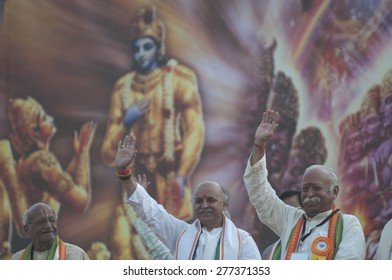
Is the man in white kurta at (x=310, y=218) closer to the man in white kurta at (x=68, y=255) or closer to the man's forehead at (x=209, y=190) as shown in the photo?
the man's forehead at (x=209, y=190)

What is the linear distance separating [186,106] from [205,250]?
10.8 ft

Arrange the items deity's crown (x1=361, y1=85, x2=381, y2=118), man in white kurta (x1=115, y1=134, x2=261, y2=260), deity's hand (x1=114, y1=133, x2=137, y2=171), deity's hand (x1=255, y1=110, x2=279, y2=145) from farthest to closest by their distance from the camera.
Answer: deity's crown (x1=361, y1=85, x2=381, y2=118) < deity's hand (x1=114, y1=133, x2=137, y2=171) < man in white kurta (x1=115, y1=134, x2=261, y2=260) < deity's hand (x1=255, y1=110, x2=279, y2=145)

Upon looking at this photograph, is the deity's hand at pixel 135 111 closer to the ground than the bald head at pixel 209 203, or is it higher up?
higher up

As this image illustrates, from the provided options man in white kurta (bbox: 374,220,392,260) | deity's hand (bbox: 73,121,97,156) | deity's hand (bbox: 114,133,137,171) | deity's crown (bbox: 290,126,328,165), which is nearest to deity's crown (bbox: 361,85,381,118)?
deity's crown (bbox: 290,126,328,165)

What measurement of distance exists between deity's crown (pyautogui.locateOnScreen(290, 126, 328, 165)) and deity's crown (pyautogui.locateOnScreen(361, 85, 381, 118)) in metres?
0.44

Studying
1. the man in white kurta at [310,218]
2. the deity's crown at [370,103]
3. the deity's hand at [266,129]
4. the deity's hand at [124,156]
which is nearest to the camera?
the man in white kurta at [310,218]

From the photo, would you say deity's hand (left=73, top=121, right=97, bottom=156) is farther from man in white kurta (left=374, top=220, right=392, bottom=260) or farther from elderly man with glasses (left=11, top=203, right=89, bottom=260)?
man in white kurta (left=374, top=220, right=392, bottom=260)

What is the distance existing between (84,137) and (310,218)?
369cm

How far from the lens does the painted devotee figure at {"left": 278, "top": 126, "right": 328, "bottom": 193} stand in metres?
10.6

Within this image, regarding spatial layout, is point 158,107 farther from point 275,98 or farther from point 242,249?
point 242,249

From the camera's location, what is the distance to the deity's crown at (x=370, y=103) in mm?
10602

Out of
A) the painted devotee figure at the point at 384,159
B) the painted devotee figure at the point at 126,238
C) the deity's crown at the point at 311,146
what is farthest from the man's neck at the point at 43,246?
the painted devotee figure at the point at 384,159

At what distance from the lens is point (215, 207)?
24.8 feet
